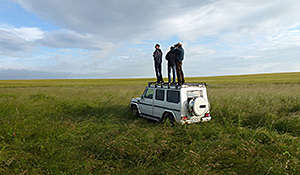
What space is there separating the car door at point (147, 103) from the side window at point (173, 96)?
1.26 m

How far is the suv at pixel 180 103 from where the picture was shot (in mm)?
7646

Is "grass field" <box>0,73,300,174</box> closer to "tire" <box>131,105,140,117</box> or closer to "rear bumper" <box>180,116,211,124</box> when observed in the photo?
"rear bumper" <box>180,116,211,124</box>

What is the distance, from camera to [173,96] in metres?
8.09

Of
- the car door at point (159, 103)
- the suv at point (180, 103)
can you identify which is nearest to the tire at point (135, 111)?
the suv at point (180, 103)

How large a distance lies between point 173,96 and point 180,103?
539mm

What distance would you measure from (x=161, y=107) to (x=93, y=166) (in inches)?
172

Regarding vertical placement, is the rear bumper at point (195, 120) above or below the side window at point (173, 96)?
below

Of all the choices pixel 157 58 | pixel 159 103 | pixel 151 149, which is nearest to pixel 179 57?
pixel 157 58

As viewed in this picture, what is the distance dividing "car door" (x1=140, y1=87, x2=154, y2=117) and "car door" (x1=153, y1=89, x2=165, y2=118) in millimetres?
300

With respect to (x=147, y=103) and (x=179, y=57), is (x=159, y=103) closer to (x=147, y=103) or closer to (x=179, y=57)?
(x=147, y=103)

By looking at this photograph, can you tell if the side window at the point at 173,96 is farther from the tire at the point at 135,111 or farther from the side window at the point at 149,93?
the tire at the point at 135,111

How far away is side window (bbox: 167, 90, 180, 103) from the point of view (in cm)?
788

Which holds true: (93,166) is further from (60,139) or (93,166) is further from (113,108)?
(113,108)

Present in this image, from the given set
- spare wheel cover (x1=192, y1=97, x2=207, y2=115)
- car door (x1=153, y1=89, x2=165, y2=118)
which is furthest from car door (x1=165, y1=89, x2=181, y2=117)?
spare wheel cover (x1=192, y1=97, x2=207, y2=115)
